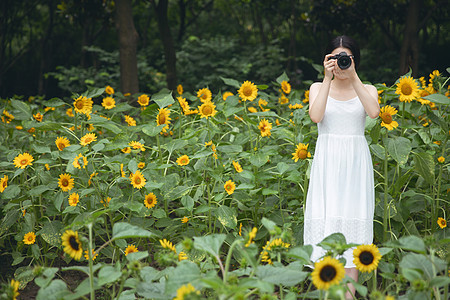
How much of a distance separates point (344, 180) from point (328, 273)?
0.91 meters

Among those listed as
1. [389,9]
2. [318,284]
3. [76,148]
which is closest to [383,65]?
[389,9]

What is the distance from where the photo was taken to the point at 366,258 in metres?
1.42

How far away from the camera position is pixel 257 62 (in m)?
10.1

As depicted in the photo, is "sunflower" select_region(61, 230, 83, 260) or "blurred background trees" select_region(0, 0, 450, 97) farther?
"blurred background trees" select_region(0, 0, 450, 97)

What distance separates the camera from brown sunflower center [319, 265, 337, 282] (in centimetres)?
123

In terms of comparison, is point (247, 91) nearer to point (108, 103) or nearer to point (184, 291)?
point (108, 103)

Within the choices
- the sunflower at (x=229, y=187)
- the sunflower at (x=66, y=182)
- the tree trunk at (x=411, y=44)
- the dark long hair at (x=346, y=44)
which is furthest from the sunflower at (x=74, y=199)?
the tree trunk at (x=411, y=44)

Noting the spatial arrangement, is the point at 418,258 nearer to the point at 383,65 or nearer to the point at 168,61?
the point at 168,61

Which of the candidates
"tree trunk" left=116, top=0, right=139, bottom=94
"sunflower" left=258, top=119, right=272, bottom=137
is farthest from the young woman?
"tree trunk" left=116, top=0, right=139, bottom=94

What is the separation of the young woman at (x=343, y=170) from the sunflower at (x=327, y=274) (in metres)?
0.84

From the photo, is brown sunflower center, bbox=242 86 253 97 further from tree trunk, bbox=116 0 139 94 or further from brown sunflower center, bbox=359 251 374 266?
Result: tree trunk, bbox=116 0 139 94

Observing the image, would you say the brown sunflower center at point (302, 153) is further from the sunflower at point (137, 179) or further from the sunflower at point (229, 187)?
the sunflower at point (137, 179)

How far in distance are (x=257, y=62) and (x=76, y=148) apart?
26.5ft

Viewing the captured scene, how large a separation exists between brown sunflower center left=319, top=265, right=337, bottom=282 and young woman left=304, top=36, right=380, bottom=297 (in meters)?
0.85
